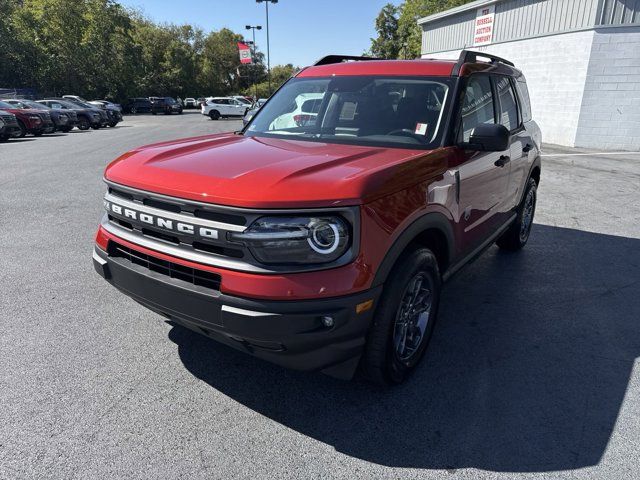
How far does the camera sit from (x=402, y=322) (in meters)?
2.80

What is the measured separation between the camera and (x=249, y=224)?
86.2 inches

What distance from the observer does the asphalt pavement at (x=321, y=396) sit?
7.56 ft

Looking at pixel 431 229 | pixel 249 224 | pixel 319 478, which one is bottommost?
pixel 319 478

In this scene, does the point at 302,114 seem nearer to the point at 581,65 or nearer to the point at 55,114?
the point at 581,65

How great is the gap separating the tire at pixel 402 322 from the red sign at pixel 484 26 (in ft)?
65.6

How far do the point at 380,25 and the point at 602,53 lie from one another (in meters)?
44.8

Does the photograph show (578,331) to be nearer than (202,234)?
No

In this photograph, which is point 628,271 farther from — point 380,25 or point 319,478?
point 380,25

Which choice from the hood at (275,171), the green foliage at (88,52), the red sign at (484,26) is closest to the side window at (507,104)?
the hood at (275,171)

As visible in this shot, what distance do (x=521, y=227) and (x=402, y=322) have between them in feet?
10.6

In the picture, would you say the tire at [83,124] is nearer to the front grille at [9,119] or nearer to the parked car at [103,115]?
the parked car at [103,115]

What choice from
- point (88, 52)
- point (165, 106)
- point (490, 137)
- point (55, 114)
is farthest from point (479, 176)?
point (88, 52)

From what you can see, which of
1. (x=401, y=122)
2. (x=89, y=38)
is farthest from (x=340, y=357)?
(x=89, y=38)

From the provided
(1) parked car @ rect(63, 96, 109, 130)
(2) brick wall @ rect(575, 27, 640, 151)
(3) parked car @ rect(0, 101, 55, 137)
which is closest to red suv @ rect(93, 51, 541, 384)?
(2) brick wall @ rect(575, 27, 640, 151)
